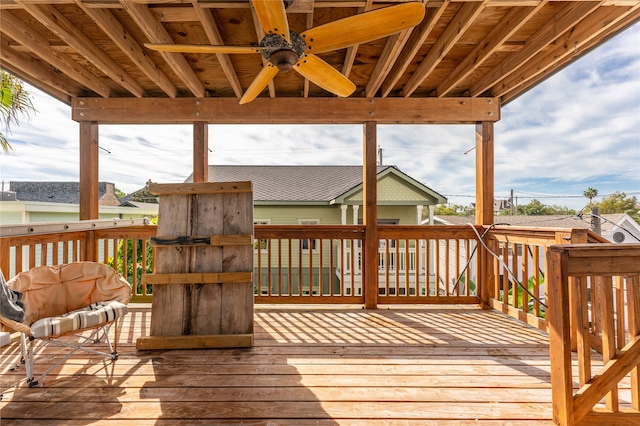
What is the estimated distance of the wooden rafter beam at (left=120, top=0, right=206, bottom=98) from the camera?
77.9 inches

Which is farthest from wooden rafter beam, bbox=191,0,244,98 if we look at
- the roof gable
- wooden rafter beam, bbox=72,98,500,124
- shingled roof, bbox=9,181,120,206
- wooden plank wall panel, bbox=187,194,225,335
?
shingled roof, bbox=9,181,120,206

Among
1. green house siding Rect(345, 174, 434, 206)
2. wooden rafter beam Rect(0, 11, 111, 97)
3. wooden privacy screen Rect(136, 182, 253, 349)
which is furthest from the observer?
green house siding Rect(345, 174, 434, 206)

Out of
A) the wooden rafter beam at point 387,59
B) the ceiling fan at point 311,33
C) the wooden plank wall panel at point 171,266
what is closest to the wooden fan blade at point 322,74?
the ceiling fan at point 311,33

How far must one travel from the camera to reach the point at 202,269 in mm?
2391

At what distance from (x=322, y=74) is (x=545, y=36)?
188 cm

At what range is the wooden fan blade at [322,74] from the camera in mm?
1891

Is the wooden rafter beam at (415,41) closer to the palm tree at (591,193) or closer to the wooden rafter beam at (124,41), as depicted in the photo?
the wooden rafter beam at (124,41)

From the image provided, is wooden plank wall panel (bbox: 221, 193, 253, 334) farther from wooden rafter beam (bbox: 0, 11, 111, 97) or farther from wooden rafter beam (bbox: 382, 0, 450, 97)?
wooden rafter beam (bbox: 0, 11, 111, 97)

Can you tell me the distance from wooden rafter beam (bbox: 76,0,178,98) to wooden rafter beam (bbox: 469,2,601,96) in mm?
3351

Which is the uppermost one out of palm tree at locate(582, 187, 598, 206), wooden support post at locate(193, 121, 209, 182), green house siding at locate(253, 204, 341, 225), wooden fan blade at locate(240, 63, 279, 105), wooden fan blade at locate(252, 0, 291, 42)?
palm tree at locate(582, 187, 598, 206)

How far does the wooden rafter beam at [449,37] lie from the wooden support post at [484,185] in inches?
42.1

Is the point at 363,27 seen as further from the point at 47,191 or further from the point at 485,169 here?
the point at 47,191

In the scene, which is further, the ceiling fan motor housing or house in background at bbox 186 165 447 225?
house in background at bbox 186 165 447 225

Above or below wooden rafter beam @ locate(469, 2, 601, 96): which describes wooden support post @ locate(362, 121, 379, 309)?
below
